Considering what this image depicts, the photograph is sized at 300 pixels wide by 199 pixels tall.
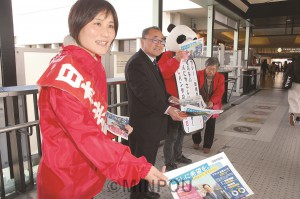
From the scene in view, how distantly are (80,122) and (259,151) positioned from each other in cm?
324

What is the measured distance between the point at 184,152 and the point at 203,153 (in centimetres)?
26

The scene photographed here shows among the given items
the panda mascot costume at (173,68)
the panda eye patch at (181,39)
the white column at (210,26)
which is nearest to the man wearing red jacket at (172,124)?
the panda mascot costume at (173,68)

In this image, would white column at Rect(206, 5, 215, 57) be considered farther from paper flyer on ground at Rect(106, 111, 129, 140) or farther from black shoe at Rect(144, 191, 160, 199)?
paper flyer on ground at Rect(106, 111, 129, 140)

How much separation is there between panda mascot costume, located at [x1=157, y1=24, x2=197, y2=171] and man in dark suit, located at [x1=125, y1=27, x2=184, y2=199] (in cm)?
27

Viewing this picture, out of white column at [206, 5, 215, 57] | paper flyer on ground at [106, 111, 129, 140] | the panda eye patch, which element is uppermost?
white column at [206, 5, 215, 57]

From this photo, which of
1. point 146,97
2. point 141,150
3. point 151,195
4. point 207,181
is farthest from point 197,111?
point 207,181

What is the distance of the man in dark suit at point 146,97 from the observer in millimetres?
1828

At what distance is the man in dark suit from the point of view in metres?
1.83

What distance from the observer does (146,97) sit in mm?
1846

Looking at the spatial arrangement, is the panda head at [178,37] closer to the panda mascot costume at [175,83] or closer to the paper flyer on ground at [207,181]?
the panda mascot costume at [175,83]

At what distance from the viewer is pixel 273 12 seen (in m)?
7.23

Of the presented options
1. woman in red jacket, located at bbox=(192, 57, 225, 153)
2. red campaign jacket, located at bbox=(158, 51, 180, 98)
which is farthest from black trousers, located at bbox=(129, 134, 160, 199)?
woman in red jacket, located at bbox=(192, 57, 225, 153)

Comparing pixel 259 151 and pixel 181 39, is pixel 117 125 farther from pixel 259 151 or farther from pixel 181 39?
pixel 259 151

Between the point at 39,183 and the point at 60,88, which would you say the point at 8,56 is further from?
the point at 60,88
